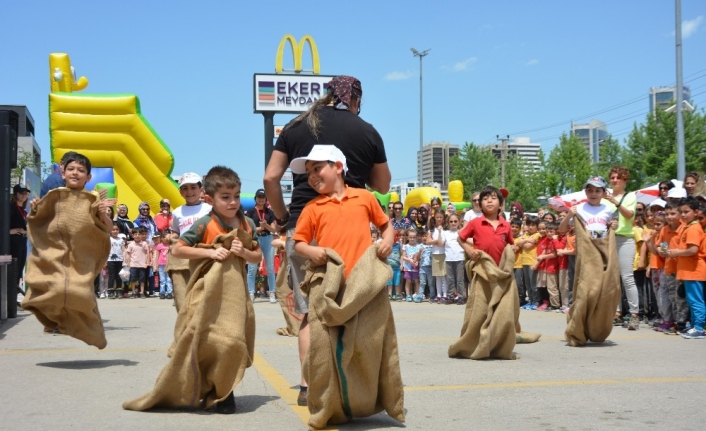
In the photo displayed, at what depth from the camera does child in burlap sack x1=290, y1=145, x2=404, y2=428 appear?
5086 mm

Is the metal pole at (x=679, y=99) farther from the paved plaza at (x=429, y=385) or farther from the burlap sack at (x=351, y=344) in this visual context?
the burlap sack at (x=351, y=344)

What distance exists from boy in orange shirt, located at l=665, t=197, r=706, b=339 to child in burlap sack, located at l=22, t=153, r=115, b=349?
6411mm

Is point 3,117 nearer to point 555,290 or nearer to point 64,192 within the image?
point 64,192

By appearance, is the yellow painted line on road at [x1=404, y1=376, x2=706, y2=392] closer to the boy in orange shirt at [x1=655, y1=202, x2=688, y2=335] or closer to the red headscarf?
the red headscarf

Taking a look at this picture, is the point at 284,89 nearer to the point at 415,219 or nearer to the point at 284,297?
the point at 415,219

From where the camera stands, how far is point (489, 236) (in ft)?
28.4

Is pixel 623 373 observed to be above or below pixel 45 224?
below

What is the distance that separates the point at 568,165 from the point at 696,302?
60.4 metres

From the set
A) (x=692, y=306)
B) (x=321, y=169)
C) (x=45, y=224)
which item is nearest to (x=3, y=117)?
(x=45, y=224)

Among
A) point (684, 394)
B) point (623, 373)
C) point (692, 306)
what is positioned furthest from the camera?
point (692, 306)

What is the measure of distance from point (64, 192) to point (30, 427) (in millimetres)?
2982

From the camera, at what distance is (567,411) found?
226 inches

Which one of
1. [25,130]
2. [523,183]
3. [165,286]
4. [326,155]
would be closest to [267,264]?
[165,286]

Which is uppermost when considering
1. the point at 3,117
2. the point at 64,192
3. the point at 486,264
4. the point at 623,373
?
the point at 3,117
